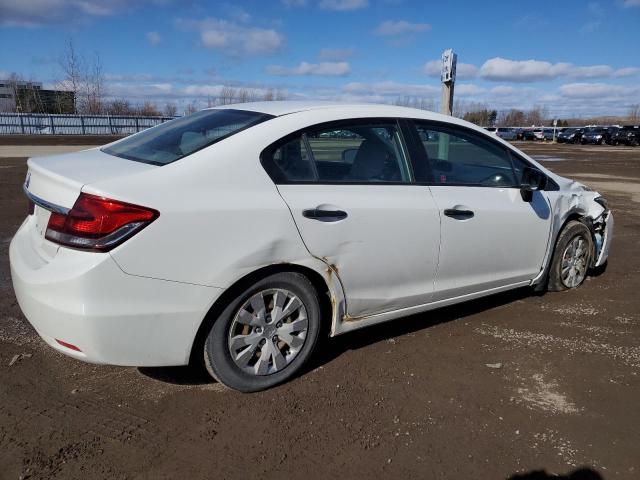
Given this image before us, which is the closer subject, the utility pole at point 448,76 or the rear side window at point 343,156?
the rear side window at point 343,156

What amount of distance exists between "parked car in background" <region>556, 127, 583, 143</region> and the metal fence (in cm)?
3767

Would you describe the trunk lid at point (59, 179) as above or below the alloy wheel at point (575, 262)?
above

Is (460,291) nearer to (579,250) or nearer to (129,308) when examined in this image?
(579,250)

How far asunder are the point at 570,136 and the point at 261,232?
55.8 m

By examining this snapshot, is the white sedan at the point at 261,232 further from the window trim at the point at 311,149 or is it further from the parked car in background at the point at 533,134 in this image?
the parked car in background at the point at 533,134

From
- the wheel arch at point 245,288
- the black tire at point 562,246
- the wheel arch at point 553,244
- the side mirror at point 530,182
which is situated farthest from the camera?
the black tire at point 562,246

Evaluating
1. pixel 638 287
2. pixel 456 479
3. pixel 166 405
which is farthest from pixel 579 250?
pixel 166 405

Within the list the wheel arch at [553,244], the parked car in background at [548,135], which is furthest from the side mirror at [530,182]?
the parked car in background at [548,135]

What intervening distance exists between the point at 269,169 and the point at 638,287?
4.25 meters

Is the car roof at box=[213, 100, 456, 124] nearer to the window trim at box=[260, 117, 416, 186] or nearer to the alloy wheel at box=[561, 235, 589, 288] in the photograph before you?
the window trim at box=[260, 117, 416, 186]

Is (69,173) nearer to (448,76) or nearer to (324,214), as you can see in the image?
(324,214)

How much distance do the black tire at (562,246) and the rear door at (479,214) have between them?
343mm

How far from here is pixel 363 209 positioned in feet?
10.6

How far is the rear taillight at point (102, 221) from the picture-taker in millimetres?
2535
